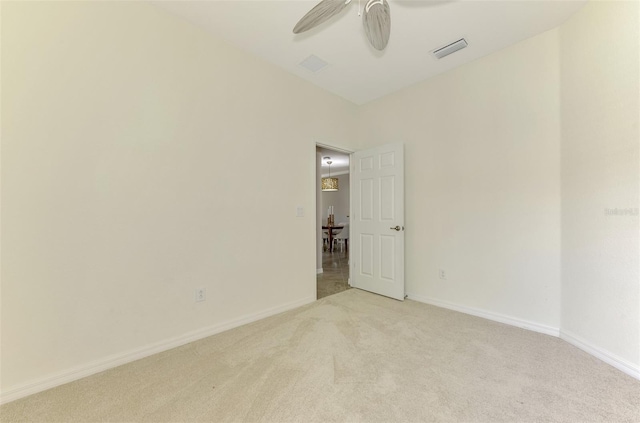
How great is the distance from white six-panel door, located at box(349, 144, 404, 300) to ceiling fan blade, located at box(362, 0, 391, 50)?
179 cm

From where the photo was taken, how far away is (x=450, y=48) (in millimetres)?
2568

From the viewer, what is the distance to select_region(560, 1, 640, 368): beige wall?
1.76 m

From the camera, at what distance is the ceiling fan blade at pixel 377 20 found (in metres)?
1.41

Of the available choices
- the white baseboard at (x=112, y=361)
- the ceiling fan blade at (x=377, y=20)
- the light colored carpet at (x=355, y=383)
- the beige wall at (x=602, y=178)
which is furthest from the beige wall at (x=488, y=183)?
the white baseboard at (x=112, y=361)

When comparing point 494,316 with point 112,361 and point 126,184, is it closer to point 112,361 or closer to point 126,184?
point 112,361

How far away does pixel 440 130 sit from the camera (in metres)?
3.06

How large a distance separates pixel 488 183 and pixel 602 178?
0.84 metres

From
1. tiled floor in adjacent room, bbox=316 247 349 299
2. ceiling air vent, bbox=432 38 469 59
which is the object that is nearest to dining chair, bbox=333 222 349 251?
tiled floor in adjacent room, bbox=316 247 349 299

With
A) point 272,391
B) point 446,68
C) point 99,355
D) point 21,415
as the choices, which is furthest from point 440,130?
point 21,415

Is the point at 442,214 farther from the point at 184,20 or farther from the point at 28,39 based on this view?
the point at 28,39

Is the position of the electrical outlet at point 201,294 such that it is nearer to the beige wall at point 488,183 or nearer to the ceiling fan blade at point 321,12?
the ceiling fan blade at point 321,12

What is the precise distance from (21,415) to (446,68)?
444 cm

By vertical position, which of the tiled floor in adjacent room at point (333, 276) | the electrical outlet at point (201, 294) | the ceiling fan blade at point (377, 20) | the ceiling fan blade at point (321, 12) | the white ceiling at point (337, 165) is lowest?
the tiled floor in adjacent room at point (333, 276)

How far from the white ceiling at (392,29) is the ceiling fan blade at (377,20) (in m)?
0.64
